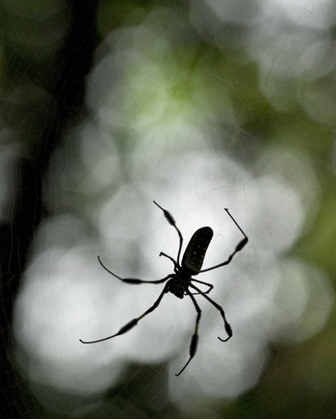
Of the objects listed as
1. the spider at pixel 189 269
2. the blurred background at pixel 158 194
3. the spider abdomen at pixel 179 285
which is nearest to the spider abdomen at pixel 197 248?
the spider at pixel 189 269

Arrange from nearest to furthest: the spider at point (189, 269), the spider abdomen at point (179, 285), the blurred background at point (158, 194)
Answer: the spider at point (189, 269) < the spider abdomen at point (179, 285) < the blurred background at point (158, 194)

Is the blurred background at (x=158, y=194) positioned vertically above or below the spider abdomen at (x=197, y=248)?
below

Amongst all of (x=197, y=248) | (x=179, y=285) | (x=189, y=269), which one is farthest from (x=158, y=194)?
(x=197, y=248)

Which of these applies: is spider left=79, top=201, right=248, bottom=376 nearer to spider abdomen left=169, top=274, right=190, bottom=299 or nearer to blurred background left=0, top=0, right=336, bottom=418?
spider abdomen left=169, top=274, right=190, bottom=299

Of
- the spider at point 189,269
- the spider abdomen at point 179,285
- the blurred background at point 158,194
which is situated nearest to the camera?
the spider at point 189,269

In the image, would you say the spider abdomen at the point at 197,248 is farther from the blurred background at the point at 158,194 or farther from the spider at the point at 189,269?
the blurred background at the point at 158,194

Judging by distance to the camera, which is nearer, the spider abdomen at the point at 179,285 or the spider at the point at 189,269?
the spider at the point at 189,269
